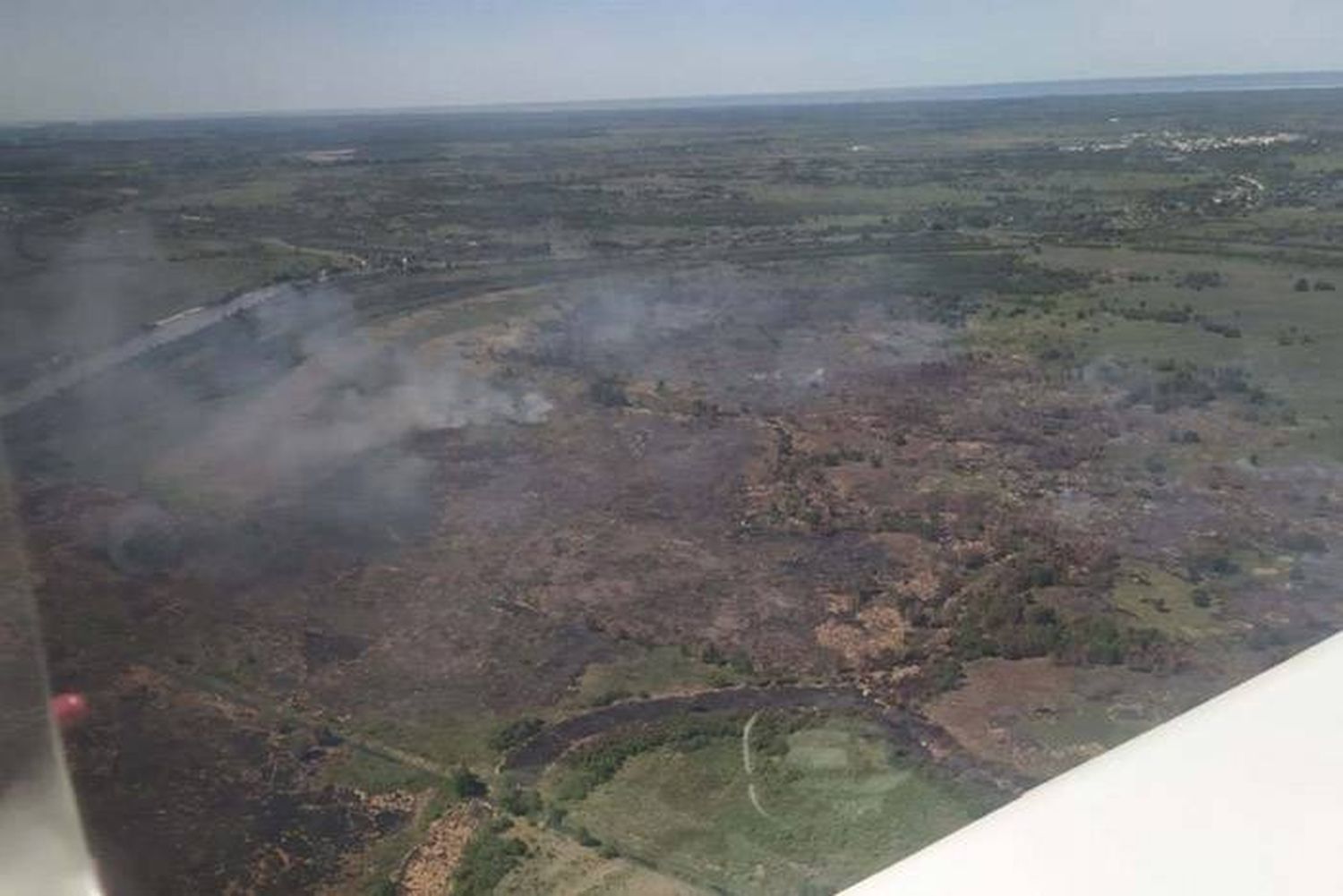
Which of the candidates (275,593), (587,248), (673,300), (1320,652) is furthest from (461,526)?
(587,248)

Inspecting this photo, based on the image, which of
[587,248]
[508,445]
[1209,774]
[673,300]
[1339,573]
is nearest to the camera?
[1209,774]

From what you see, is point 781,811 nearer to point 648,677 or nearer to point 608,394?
point 648,677

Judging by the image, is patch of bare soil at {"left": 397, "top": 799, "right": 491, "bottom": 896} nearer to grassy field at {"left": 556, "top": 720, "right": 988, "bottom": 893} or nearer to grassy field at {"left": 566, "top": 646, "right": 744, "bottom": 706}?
grassy field at {"left": 556, "top": 720, "right": 988, "bottom": 893}

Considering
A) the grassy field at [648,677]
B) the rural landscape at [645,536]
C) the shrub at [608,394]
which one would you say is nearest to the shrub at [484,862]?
the rural landscape at [645,536]

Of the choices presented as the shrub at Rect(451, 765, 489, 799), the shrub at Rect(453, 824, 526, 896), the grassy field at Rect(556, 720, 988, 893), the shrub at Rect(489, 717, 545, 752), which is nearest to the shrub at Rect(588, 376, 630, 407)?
the shrub at Rect(489, 717, 545, 752)

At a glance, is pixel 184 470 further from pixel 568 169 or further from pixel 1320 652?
pixel 568 169
